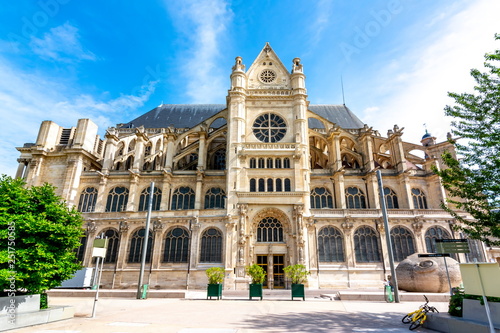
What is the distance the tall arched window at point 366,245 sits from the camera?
86.6ft

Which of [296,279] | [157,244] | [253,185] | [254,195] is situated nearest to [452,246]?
[296,279]

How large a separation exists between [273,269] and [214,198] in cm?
953

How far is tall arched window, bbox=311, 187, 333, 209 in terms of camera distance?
1173 inches

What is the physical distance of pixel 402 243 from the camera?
27.0 m

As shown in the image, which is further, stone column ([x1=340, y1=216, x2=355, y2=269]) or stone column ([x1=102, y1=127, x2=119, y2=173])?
stone column ([x1=102, y1=127, x2=119, y2=173])

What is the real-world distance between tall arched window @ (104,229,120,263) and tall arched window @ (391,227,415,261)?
26915mm

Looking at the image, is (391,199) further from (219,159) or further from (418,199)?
(219,159)

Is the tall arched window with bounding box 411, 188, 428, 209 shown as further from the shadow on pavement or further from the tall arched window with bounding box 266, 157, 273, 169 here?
the shadow on pavement

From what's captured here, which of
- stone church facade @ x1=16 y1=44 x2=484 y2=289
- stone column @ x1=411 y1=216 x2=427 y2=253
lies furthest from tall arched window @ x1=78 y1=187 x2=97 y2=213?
stone column @ x1=411 y1=216 x2=427 y2=253

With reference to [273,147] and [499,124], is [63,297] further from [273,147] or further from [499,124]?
[499,124]

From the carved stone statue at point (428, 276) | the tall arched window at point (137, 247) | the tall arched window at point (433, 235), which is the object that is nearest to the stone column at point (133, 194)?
the tall arched window at point (137, 247)

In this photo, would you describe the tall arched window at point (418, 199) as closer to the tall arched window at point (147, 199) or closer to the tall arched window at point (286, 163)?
the tall arched window at point (286, 163)

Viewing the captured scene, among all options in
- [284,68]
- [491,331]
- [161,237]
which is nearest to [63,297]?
[161,237]

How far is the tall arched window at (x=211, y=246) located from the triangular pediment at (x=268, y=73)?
1751 centimetres
